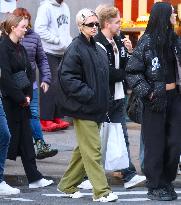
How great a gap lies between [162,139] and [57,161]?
8.13ft

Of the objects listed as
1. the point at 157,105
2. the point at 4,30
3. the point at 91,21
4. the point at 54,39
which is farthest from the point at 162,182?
the point at 54,39

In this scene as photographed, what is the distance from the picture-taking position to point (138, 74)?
27.3 ft

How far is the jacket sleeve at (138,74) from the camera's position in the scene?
8227 mm

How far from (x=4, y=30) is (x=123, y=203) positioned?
223 centimetres

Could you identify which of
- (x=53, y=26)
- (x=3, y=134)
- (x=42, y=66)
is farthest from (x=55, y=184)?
(x=53, y=26)

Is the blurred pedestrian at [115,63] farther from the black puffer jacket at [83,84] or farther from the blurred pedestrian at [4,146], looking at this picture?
the blurred pedestrian at [4,146]

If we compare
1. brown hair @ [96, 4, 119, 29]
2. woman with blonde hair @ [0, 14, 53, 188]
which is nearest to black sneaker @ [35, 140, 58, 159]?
woman with blonde hair @ [0, 14, 53, 188]

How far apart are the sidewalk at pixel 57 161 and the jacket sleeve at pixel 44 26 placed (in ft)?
4.50

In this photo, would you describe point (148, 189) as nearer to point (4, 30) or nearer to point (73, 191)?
point (73, 191)

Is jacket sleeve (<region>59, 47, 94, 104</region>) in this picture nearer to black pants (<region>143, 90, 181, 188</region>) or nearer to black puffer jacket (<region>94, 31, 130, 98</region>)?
black pants (<region>143, 90, 181, 188</region>)

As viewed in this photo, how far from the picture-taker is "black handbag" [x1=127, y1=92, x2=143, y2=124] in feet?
28.7

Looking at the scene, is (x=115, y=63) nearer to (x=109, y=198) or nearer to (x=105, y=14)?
(x=105, y=14)

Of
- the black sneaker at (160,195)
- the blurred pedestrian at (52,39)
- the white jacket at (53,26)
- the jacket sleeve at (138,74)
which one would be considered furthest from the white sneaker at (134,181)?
the white jacket at (53,26)

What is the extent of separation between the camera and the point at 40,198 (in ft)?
27.9
